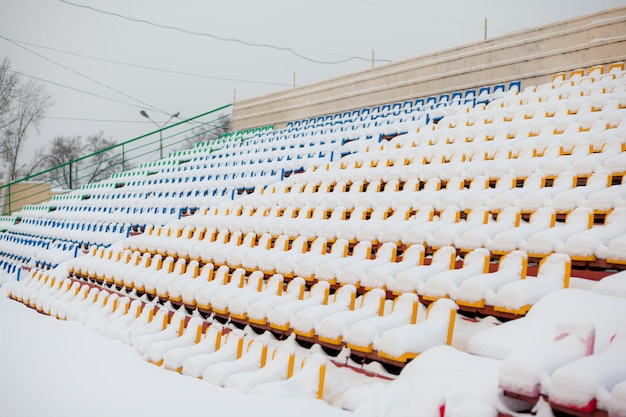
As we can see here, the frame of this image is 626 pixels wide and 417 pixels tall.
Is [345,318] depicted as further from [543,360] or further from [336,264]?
[543,360]

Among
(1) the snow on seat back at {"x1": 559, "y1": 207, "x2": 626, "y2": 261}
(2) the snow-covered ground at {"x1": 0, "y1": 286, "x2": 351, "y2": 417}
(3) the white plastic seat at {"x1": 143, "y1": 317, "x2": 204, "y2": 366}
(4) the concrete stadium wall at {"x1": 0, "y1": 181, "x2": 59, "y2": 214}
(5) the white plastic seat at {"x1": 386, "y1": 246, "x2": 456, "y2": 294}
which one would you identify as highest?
(4) the concrete stadium wall at {"x1": 0, "y1": 181, "x2": 59, "y2": 214}

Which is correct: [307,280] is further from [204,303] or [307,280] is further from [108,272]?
[108,272]

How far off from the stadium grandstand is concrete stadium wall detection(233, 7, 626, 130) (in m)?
0.05

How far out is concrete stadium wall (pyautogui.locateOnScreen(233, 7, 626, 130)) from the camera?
7.49 meters

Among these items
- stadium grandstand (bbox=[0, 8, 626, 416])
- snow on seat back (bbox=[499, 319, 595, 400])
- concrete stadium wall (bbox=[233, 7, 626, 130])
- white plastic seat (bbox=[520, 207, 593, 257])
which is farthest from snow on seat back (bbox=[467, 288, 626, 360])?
concrete stadium wall (bbox=[233, 7, 626, 130])

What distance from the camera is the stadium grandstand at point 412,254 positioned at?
223cm

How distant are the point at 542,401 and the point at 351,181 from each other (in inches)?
173

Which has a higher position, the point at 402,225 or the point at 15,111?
the point at 15,111

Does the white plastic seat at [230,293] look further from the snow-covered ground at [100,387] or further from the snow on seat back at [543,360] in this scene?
the snow on seat back at [543,360]

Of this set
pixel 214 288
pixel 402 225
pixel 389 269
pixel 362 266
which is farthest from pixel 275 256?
pixel 389 269

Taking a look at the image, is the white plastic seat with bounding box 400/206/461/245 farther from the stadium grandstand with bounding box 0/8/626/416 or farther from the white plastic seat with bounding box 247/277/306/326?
the white plastic seat with bounding box 247/277/306/326

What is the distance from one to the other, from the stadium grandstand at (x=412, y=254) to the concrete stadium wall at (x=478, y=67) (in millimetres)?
47

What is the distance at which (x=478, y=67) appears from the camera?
898 cm

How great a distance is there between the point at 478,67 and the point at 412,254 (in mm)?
6645
